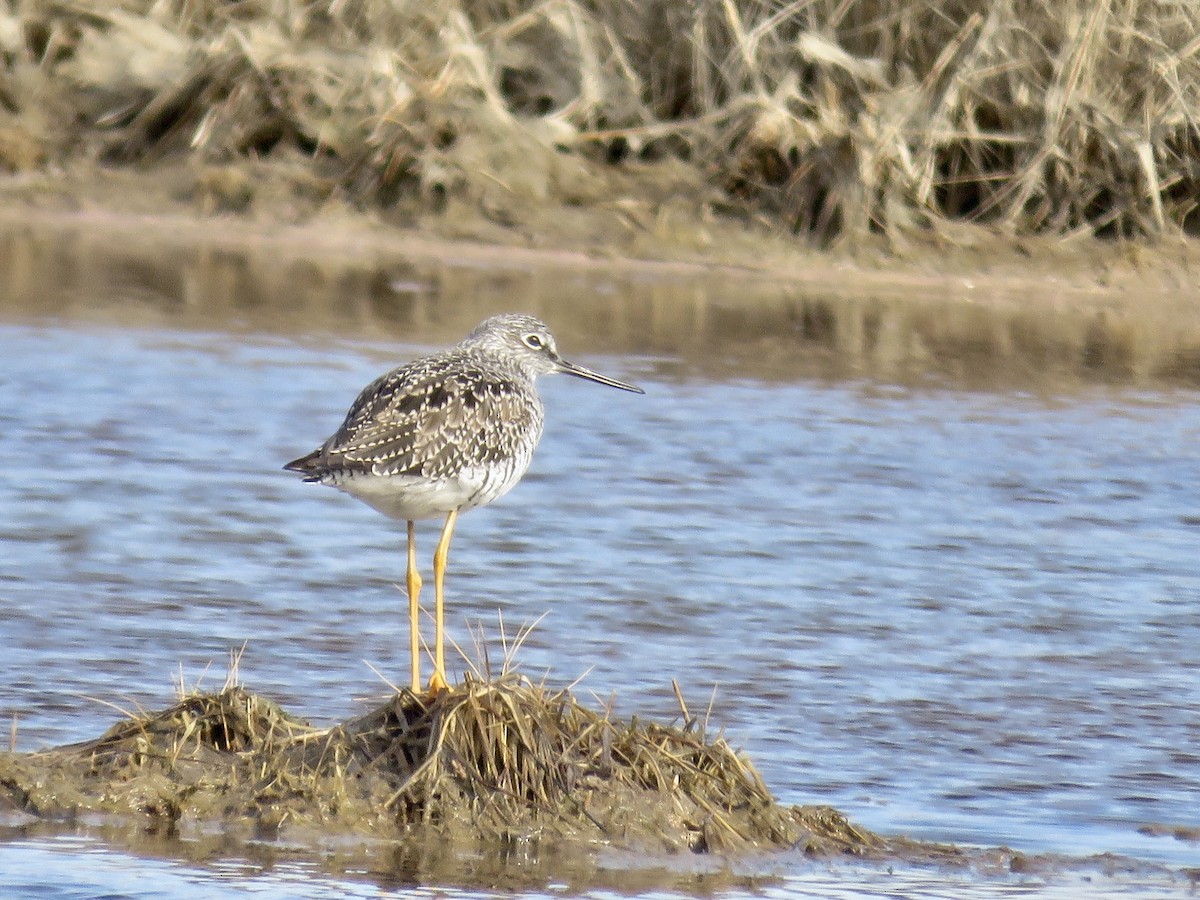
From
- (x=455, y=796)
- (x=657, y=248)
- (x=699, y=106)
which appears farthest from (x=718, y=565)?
(x=699, y=106)

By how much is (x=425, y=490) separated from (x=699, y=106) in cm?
883

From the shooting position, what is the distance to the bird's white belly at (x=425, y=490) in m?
5.95

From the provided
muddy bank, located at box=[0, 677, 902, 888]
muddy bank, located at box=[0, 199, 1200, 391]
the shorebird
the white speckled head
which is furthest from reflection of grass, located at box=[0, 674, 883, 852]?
muddy bank, located at box=[0, 199, 1200, 391]

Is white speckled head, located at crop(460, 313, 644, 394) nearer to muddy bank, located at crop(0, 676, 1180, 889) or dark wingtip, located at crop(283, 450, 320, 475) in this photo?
dark wingtip, located at crop(283, 450, 320, 475)

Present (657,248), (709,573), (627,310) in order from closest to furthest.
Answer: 1. (709,573)
2. (627,310)
3. (657,248)

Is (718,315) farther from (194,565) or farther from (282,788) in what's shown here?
(282,788)

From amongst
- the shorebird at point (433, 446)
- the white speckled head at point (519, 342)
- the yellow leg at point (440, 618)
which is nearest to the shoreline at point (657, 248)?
the white speckled head at point (519, 342)

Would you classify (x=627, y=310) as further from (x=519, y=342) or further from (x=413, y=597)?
(x=413, y=597)

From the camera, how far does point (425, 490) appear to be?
6.00 meters

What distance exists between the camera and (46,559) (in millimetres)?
7836

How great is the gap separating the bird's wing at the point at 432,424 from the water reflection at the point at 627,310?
204 inches

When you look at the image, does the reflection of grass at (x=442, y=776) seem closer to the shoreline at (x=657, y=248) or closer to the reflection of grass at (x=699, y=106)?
the shoreline at (x=657, y=248)

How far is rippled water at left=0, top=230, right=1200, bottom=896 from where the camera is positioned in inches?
248

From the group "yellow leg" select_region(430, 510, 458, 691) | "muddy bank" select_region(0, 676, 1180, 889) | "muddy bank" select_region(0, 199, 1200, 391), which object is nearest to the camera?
"muddy bank" select_region(0, 676, 1180, 889)
